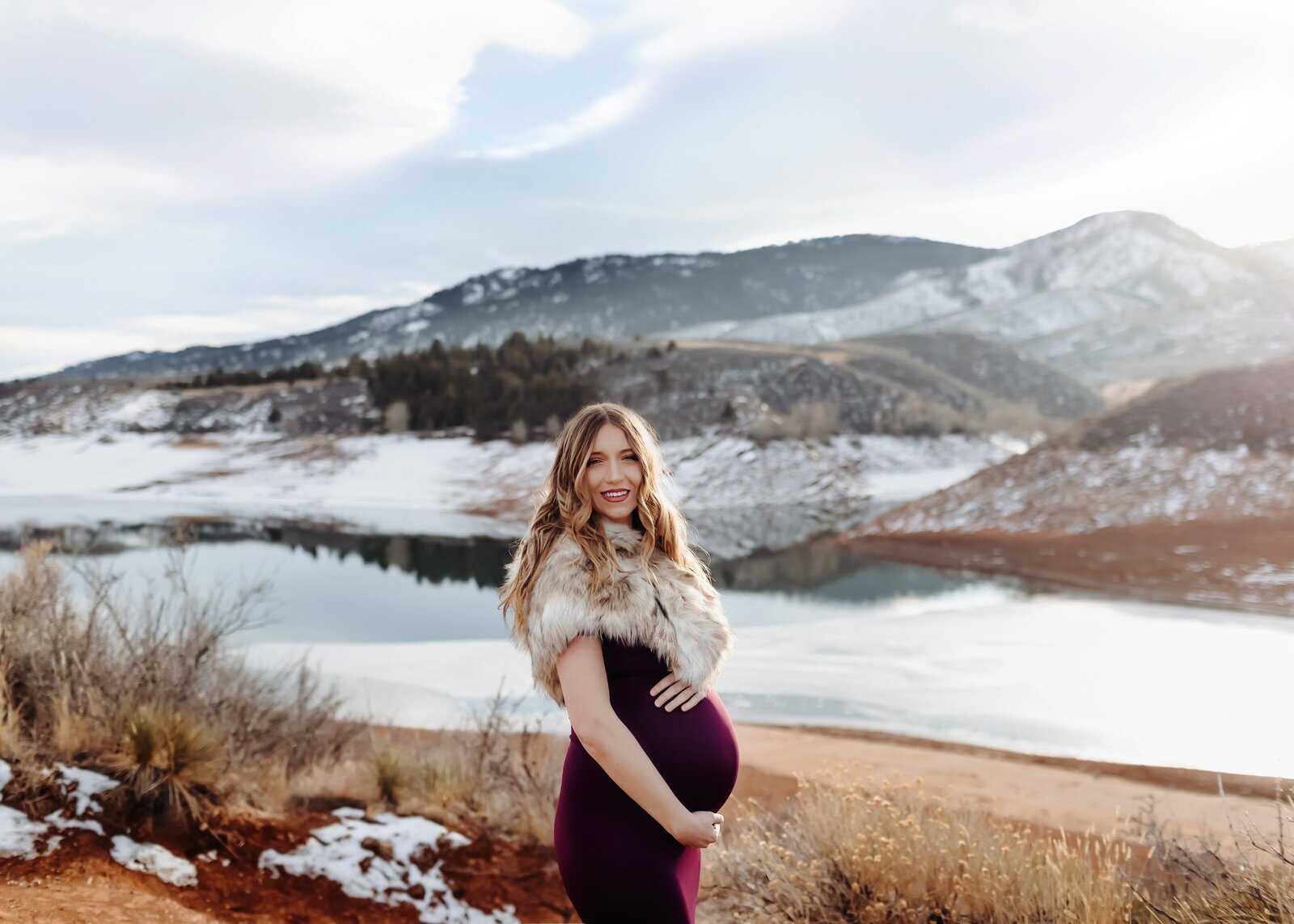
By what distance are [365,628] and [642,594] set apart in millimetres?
12523

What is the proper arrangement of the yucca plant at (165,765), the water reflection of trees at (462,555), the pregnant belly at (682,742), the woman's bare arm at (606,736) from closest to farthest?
the woman's bare arm at (606,736) → the pregnant belly at (682,742) → the yucca plant at (165,765) → the water reflection of trees at (462,555)

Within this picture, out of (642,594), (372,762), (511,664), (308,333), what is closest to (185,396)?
(511,664)

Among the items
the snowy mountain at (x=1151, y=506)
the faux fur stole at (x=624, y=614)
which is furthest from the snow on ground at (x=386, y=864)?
the snowy mountain at (x=1151, y=506)

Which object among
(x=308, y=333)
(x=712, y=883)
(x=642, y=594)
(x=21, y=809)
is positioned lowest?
(x=712, y=883)

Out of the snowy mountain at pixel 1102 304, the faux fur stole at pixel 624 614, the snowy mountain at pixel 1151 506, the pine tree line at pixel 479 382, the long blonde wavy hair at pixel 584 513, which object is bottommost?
the snowy mountain at pixel 1151 506

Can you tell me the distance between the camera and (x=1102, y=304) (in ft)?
398

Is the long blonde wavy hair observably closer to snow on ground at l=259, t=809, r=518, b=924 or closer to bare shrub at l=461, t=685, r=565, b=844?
snow on ground at l=259, t=809, r=518, b=924

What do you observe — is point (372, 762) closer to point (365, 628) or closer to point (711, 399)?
point (365, 628)

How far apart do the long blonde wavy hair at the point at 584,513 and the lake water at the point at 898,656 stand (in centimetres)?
443

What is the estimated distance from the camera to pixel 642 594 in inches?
86.0

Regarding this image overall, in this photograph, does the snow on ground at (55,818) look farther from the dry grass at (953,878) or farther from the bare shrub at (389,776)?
the dry grass at (953,878)

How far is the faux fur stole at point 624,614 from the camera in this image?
212 cm

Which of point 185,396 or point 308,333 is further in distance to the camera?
point 308,333

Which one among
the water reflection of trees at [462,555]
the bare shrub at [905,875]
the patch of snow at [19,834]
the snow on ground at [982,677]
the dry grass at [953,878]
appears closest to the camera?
the dry grass at [953,878]
